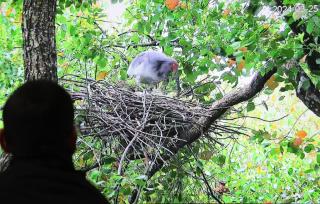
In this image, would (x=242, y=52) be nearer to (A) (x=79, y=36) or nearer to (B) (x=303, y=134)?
(B) (x=303, y=134)

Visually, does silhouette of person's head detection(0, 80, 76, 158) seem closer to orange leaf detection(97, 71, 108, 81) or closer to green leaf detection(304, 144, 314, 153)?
green leaf detection(304, 144, 314, 153)

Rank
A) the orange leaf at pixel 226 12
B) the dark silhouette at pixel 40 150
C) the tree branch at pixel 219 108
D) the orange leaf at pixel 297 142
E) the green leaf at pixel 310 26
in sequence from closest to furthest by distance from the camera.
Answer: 1. the dark silhouette at pixel 40 150
2. the green leaf at pixel 310 26
3. the orange leaf at pixel 297 142
4. the tree branch at pixel 219 108
5. the orange leaf at pixel 226 12

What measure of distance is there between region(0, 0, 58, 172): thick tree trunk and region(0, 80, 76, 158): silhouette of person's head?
1112 mm

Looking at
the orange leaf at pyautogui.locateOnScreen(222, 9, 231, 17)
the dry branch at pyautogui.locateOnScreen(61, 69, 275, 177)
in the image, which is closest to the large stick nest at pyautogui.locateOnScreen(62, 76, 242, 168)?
the dry branch at pyautogui.locateOnScreen(61, 69, 275, 177)

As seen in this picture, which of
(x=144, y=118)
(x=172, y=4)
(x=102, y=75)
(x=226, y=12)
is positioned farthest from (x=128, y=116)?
(x=226, y=12)

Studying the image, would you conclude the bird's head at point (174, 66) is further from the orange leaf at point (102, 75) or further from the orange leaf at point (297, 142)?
the orange leaf at point (297, 142)

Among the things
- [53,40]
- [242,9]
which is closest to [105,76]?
[242,9]

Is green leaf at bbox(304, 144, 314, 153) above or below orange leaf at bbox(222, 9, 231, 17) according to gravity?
below

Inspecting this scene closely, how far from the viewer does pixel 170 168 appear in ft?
13.7

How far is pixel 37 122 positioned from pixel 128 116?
2069 mm

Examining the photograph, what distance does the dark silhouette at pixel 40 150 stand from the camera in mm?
1478

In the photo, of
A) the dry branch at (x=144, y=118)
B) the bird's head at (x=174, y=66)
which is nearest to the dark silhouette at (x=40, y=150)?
the dry branch at (x=144, y=118)

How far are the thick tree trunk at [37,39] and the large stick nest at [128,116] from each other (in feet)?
2.38

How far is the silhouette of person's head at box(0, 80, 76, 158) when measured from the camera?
150cm
